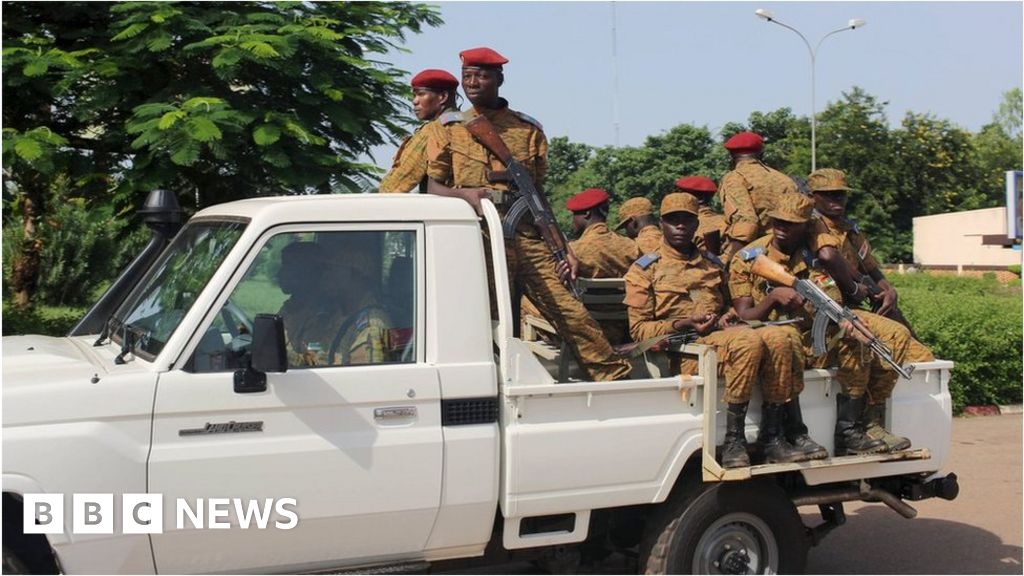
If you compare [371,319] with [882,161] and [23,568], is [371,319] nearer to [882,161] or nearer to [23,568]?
[23,568]

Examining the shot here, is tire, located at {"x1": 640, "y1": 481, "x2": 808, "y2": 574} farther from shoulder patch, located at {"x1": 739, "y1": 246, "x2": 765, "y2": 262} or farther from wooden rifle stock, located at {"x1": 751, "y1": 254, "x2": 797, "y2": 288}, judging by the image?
shoulder patch, located at {"x1": 739, "y1": 246, "x2": 765, "y2": 262}

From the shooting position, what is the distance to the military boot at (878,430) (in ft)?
18.1

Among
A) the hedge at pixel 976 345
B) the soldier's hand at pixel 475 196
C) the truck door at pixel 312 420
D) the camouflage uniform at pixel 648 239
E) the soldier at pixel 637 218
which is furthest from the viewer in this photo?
the hedge at pixel 976 345

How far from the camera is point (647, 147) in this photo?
3900cm

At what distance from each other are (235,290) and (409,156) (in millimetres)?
1489

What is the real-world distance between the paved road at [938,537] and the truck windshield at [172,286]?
1.77 m

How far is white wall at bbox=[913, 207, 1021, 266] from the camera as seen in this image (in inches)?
1794

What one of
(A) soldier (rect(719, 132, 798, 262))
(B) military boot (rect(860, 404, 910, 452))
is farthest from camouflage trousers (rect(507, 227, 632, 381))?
(A) soldier (rect(719, 132, 798, 262))

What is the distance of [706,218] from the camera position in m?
7.35

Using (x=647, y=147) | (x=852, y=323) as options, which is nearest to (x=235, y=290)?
(x=852, y=323)

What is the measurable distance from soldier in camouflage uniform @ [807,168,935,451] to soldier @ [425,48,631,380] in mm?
1298

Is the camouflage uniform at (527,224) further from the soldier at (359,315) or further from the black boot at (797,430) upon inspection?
the black boot at (797,430)

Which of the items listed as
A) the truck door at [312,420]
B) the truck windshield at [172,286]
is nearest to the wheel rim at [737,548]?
the truck door at [312,420]

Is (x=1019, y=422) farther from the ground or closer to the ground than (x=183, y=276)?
closer to the ground
